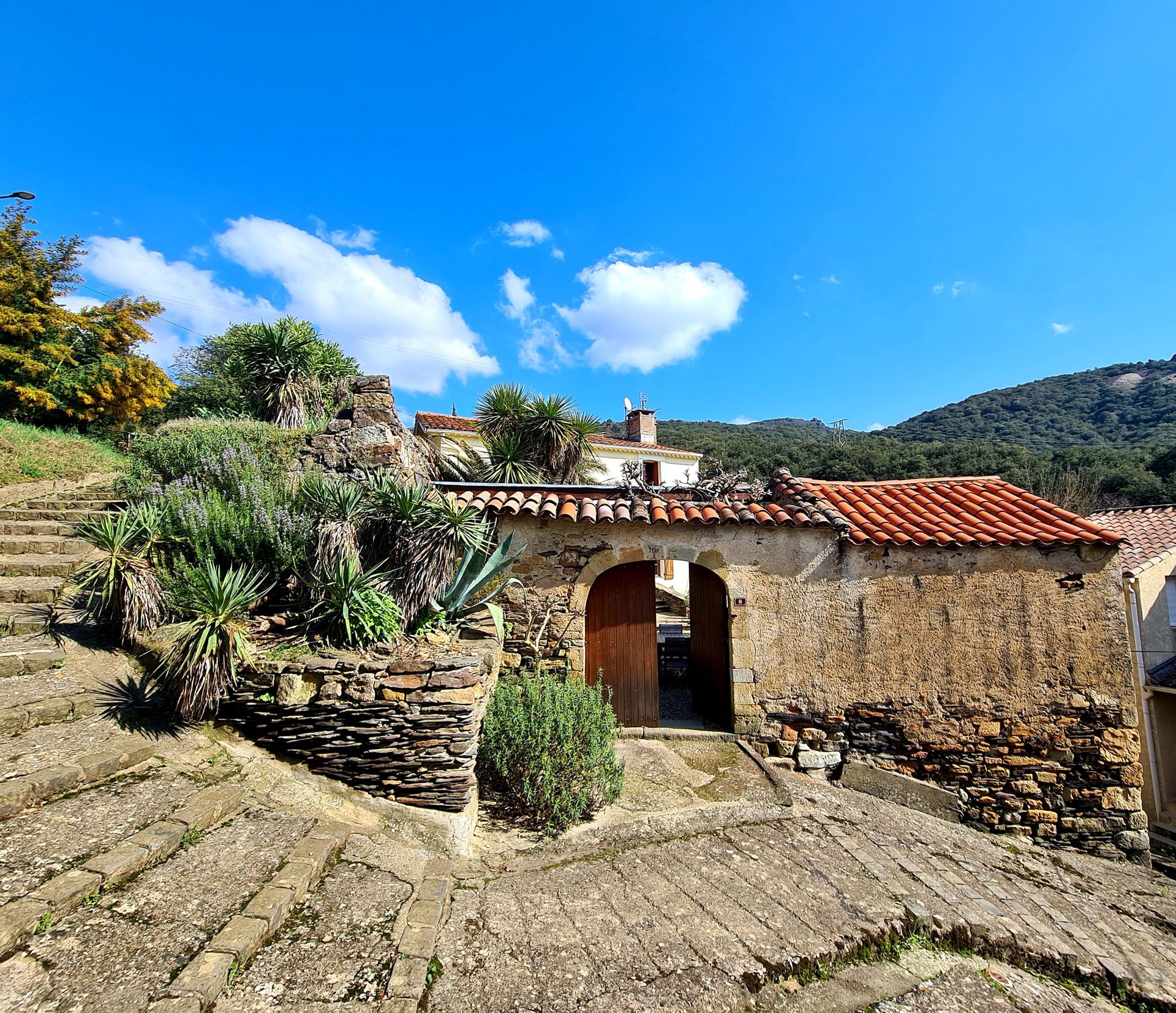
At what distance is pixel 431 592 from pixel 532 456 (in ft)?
20.7

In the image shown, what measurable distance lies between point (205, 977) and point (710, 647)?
6733mm

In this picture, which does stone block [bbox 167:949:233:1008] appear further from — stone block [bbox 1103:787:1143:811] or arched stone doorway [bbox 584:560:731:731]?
stone block [bbox 1103:787:1143:811]

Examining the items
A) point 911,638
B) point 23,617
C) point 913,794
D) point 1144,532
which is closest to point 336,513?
point 23,617

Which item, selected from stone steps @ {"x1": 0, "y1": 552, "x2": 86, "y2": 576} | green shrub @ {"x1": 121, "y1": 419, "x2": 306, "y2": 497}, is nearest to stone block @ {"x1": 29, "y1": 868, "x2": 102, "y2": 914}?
green shrub @ {"x1": 121, "y1": 419, "x2": 306, "y2": 497}

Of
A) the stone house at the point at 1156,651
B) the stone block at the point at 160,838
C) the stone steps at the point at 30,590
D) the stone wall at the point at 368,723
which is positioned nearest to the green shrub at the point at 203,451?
the stone steps at the point at 30,590

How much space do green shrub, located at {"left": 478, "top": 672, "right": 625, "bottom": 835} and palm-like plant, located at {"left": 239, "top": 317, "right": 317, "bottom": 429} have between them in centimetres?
693

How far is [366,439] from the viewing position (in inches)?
→ 253

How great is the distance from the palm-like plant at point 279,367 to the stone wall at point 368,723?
6.41m

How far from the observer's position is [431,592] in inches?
204

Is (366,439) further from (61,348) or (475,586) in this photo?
(61,348)

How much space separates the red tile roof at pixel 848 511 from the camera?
6.65m

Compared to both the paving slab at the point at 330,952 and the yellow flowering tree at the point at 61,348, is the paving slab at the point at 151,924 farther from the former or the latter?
the yellow flowering tree at the point at 61,348

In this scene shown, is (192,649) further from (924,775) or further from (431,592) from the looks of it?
(924,775)

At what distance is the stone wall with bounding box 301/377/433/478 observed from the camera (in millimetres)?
6320
